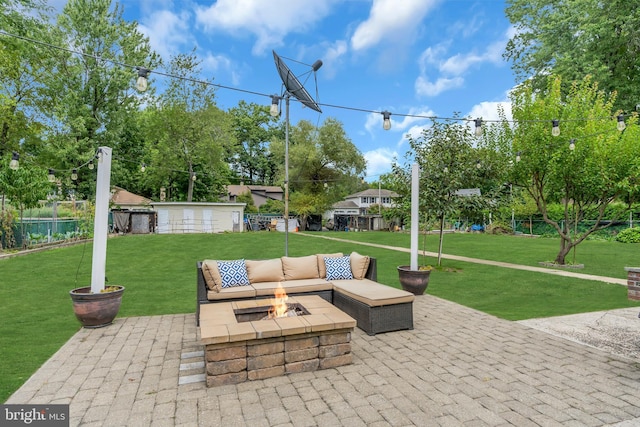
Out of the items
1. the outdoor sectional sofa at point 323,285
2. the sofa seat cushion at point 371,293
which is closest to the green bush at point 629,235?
the outdoor sectional sofa at point 323,285

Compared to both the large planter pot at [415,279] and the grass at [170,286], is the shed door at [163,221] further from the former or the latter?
the large planter pot at [415,279]

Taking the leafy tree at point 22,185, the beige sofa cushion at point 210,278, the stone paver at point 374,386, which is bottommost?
the stone paver at point 374,386

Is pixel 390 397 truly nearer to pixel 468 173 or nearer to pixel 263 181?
pixel 468 173

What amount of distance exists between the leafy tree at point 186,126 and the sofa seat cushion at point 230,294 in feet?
86.1

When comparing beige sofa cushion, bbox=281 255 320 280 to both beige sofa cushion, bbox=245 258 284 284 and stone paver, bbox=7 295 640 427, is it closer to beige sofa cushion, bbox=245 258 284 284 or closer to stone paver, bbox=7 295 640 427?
beige sofa cushion, bbox=245 258 284 284

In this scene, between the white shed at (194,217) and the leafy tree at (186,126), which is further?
the leafy tree at (186,126)

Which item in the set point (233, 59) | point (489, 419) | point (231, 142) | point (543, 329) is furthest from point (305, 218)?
point (489, 419)

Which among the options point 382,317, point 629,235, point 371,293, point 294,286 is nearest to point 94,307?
point 294,286

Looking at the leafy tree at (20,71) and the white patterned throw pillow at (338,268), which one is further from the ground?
the leafy tree at (20,71)

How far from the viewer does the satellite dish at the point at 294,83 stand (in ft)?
22.6

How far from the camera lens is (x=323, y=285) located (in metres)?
5.69

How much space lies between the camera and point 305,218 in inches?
1299

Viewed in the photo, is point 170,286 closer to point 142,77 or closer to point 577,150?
point 142,77

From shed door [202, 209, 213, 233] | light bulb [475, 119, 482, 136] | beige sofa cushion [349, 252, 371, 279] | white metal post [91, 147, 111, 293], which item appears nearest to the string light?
light bulb [475, 119, 482, 136]
